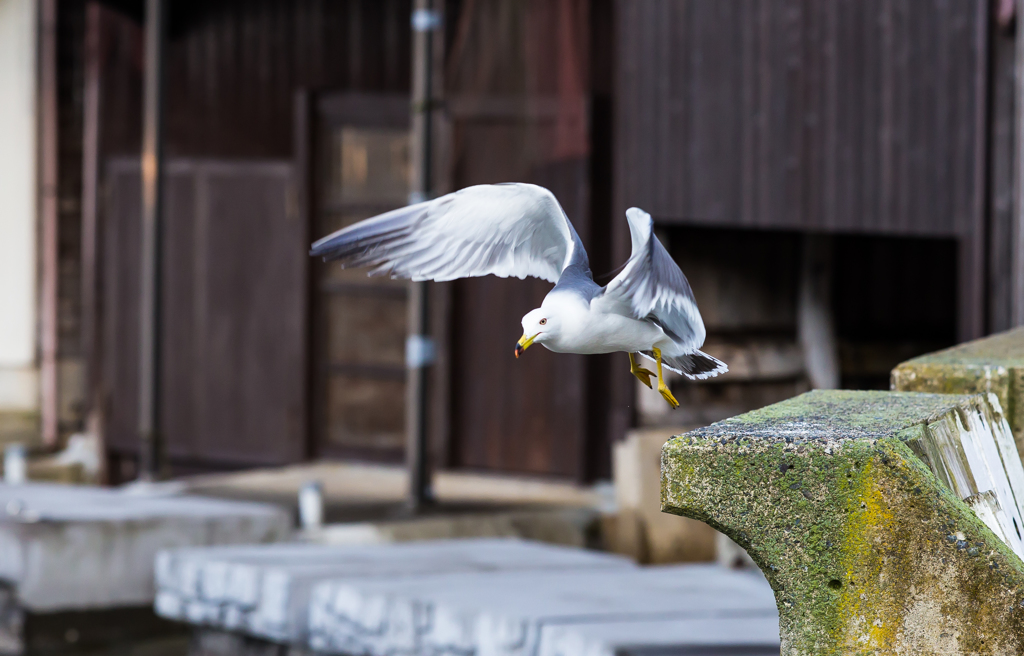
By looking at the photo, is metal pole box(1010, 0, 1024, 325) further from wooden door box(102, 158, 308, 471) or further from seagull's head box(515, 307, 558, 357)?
wooden door box(102, 158, 308, 471)

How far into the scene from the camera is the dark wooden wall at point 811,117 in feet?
22.9

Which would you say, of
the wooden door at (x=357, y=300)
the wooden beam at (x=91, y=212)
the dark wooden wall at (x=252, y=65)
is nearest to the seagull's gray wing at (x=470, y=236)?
the wooden door at (x=357, y=300)

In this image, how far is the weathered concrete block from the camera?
3.83 meters

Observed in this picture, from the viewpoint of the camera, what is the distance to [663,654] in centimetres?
496

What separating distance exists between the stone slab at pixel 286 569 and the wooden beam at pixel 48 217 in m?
4.73

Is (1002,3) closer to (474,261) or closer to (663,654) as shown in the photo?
(663,654)

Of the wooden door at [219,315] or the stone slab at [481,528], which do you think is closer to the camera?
the stone slab at [481,528]

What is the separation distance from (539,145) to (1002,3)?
10.5 feet

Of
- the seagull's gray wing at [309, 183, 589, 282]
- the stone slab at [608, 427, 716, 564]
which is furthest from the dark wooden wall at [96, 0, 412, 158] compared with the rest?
the seagull's gray wing at [309, 183, 589, 282]

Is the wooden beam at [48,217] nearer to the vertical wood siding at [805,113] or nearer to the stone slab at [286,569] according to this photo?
the vertical wood siding at [805,113]

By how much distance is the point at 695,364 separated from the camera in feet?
9.37

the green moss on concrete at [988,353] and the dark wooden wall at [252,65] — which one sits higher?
the dark wooden wall at [252,65]

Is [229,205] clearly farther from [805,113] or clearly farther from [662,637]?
[662,637]

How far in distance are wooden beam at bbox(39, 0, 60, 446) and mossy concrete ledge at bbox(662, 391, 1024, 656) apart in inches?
359
